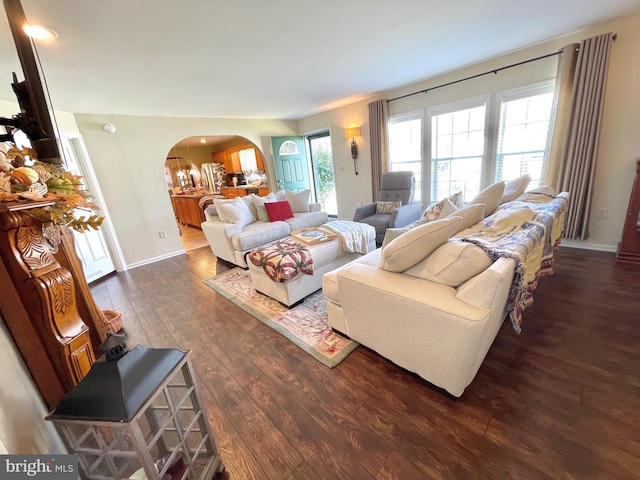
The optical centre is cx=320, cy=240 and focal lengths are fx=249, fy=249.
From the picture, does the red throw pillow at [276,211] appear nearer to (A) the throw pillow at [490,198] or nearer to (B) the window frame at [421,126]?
(B) the window frame at [421,126]

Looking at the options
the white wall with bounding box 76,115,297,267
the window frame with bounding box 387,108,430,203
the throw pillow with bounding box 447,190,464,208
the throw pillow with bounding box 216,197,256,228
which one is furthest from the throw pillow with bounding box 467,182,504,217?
the white wall with bounding box 76,115,297,267

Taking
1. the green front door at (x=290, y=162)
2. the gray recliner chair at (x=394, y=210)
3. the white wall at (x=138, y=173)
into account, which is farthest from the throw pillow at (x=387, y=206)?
the white wall at (x=138, y=173)

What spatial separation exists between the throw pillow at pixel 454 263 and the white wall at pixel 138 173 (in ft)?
14.4

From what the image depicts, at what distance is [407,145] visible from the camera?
4328 mm

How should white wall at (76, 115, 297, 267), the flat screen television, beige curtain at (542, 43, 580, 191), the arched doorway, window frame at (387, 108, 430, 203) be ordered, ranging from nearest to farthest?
the flat screen television → beige curtain at (542, 43, 580, 191) → white wall at (76, 115, 297, 267) → window frame at (387, 108, 430, 203) → the arched doorway

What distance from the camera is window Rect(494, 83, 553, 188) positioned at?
301 centimetres

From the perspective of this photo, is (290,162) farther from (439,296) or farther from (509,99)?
(439,296)

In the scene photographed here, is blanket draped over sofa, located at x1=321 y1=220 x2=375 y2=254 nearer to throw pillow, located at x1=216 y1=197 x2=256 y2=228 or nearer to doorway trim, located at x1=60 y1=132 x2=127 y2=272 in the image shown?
throw pillow, located at x1=216 y1=197 x2=256 y2=228

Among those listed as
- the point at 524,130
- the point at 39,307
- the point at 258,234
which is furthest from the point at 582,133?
the point at 39,307

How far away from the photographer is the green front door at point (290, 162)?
5.56 meters

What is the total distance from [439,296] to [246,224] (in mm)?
2979

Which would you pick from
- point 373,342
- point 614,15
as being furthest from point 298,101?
point 373,342

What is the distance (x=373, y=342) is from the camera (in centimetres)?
165

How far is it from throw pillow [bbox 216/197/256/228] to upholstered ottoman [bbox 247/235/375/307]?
1177 millimetres
